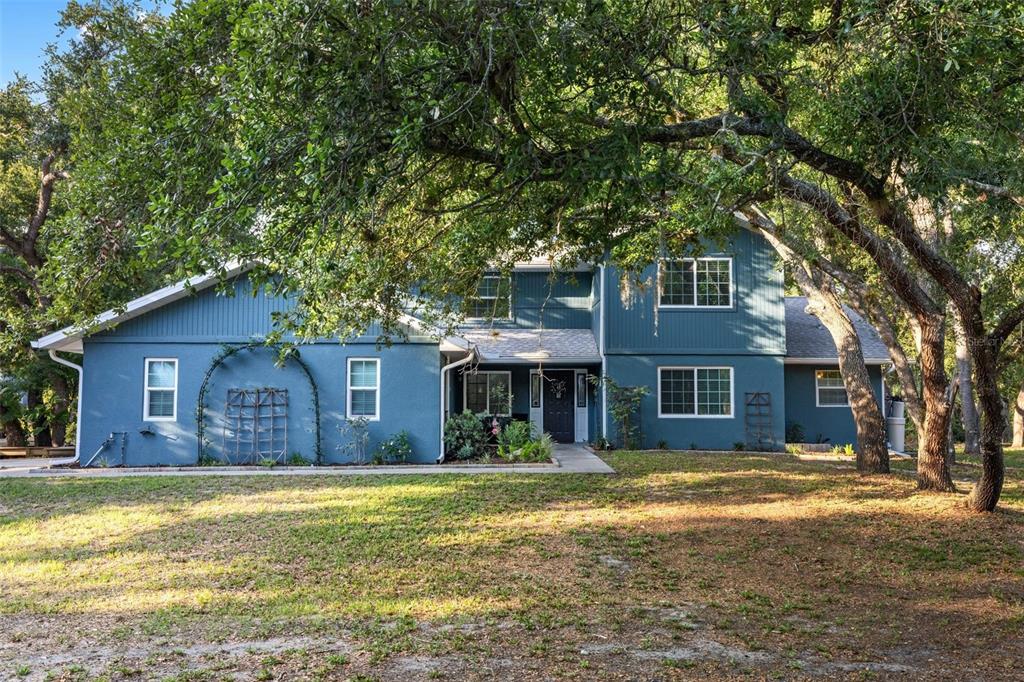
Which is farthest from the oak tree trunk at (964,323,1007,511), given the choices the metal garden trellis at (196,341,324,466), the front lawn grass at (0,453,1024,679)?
the metal garden trellis at (196,341,324,466)

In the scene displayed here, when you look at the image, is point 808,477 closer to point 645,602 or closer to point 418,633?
point 645,602

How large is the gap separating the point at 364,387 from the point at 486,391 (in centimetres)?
471

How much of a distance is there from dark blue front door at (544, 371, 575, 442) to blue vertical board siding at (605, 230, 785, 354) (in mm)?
1886

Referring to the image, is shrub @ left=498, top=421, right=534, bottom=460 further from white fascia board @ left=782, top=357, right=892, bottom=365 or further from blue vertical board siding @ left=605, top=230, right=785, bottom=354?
white fascia board @ left=782, top=357, right=892, bottom=365

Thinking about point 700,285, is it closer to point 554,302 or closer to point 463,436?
point 554,302

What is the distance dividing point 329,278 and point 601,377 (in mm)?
13331

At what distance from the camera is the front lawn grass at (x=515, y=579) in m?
5.38

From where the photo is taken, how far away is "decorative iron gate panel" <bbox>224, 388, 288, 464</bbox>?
644 inches

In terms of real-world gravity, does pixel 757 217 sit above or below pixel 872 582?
above

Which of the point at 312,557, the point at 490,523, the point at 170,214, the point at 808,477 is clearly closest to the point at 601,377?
the point at 808,477

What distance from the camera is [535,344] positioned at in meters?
20.4

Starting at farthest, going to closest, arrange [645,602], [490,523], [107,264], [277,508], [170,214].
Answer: [277,508], [490,523], [107,264], [645,602], [170,214]

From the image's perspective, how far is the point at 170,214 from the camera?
18.9 ft

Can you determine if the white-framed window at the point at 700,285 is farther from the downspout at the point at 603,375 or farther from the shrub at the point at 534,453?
the shrub at the point at 534,453
